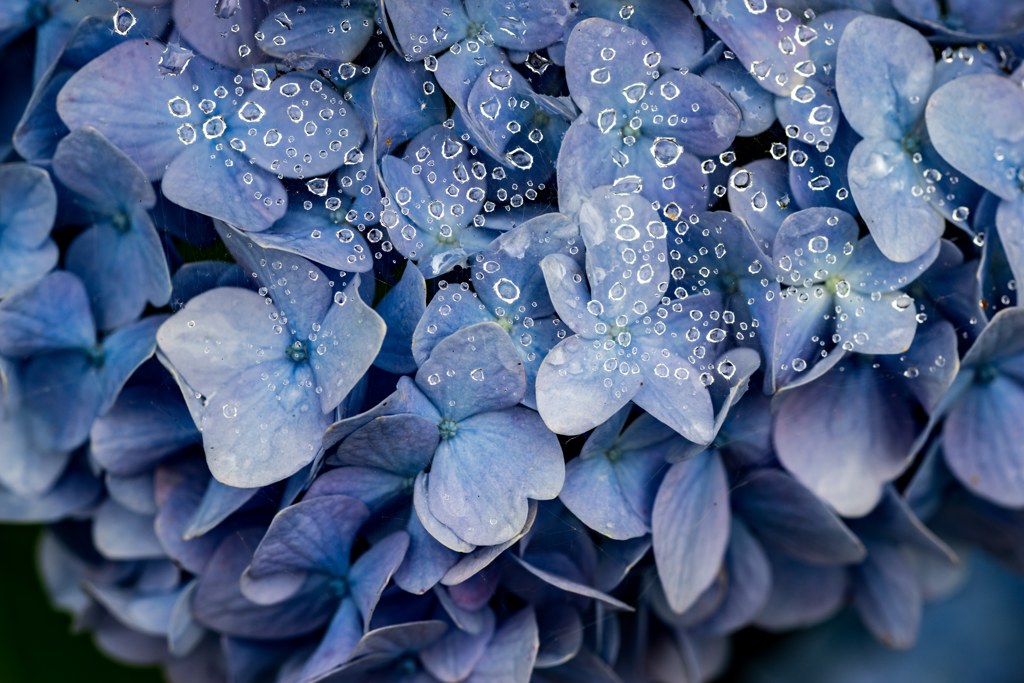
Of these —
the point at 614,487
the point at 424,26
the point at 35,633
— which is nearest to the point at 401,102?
the point at 424,26

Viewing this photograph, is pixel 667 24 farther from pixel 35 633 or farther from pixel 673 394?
pixel 35 633

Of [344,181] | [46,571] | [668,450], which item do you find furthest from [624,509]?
[46,571]

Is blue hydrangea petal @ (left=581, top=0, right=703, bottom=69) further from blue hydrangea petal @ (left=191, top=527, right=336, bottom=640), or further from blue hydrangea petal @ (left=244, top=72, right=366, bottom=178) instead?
blue hydrangea petal @ (left=191, top=527, right=336, bottom=640)

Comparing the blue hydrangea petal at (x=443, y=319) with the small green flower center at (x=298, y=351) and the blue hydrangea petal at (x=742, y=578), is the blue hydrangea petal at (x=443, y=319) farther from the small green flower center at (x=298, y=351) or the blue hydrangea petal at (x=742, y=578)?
the blue hydrangea petal at (x=742, y=578)

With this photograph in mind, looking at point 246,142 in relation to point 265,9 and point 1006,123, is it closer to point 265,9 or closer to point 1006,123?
point 265,9

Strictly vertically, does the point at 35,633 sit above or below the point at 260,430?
below

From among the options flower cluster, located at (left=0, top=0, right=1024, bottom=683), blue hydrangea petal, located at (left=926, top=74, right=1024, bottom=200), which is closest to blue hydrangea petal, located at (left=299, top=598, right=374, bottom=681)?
flower cluster, located at (left=0, top=0, right=1024, bottom=683)

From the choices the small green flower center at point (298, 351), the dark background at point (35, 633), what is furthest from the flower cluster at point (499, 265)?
the dark background at point (35, 633)
